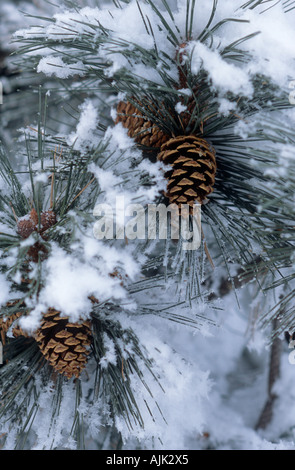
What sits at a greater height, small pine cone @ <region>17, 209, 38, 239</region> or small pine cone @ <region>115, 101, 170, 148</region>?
small pine cone @ <region>115, 101, 170, 148</region>

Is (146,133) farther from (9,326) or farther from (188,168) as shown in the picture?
(9,326)

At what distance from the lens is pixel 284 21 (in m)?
0.53

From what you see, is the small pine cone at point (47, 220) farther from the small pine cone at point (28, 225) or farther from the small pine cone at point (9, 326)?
the small pine cone at point (9, 326)

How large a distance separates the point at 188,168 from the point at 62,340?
278 millimetres

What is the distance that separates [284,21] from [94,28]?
9.1 inches

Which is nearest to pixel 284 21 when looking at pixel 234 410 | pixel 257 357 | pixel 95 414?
pixel 95 414

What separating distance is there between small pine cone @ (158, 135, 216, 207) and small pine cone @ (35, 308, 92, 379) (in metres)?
0.21

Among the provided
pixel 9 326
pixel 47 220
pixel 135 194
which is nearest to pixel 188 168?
pixel 135 194

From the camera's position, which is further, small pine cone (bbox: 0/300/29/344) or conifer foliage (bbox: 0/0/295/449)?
small pine cone (bbox: 0/300/29/344)

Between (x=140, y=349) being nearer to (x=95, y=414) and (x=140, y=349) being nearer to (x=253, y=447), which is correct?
(x=95, y=414)

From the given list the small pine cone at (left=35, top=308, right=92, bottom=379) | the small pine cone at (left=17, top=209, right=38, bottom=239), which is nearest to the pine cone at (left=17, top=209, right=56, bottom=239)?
the small pine cone at (left=17, top=209, right=38, bottom=239)

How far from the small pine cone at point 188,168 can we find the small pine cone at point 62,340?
21 centimetres

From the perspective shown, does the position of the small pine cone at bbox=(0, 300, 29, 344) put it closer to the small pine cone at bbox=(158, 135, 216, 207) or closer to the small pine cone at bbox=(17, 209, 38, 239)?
the small pine cone at bbox=(17, 209, 38, 239)

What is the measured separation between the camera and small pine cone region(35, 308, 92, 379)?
1.88ft
